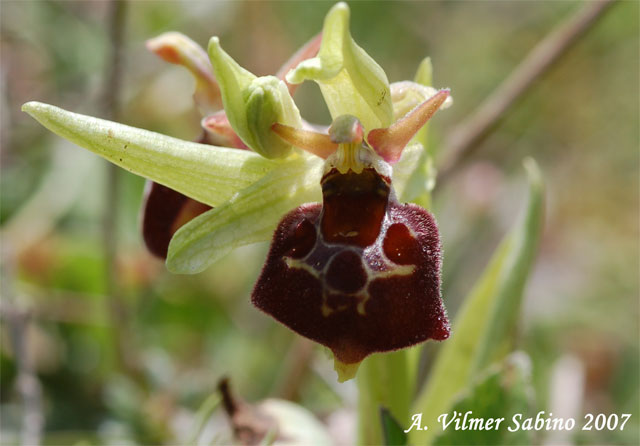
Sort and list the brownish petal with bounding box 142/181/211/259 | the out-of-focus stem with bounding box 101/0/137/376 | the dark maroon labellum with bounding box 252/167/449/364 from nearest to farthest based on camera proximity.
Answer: the dark maroon labellum with bounding box 252/167/449/364 < the brownish petal with bounding box 142/181/211/259 < the out-of-focus stem with bounding box 101/0/137/376

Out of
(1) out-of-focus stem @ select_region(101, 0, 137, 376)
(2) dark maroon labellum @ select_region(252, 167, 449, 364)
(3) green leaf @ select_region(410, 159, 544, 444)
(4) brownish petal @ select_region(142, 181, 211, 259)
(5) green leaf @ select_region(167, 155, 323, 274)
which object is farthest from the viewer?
(1) out-of-focus stem @ select_region(101, 0, 137, 376)

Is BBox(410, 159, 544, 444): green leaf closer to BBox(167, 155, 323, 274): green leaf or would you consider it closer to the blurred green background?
the blurred green background

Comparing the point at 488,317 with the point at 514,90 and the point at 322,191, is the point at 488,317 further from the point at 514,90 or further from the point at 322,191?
the point at 514,90

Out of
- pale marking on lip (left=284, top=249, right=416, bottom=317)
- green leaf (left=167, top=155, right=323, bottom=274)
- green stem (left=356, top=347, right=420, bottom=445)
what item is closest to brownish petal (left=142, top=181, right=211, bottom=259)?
green leaf (left=167, top=155, right=323, bottom=274)

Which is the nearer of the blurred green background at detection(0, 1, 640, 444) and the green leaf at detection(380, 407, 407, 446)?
the green leaf at detection(380, 407, 407, 446)

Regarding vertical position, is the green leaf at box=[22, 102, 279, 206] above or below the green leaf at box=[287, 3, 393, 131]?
below

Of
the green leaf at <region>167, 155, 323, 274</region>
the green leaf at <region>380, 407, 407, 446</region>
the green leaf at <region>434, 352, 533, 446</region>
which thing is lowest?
the green leaf at <region>380, 407, 407, 446</region>

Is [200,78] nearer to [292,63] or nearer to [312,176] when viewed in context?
[292,63]
